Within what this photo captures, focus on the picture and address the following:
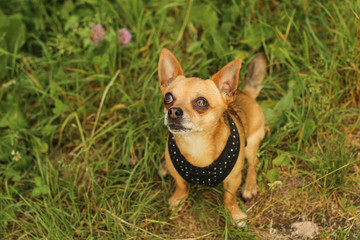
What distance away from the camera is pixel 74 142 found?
3.77 meters

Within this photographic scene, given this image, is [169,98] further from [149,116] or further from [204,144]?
[149,116]

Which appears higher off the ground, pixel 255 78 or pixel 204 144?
pixel 255 78

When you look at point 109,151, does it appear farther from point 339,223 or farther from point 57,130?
point 339,223

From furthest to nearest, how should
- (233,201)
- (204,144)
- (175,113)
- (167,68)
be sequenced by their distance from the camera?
(233,201) < (167,68) < (204,144) < (175,113)

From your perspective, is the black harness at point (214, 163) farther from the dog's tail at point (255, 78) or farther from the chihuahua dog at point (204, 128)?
the dog's tail at point (255, 78)

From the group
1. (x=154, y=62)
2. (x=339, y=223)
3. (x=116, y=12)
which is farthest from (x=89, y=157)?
(x=339, y=223)

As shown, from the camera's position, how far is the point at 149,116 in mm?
3592

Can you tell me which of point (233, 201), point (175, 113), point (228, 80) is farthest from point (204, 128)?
point (233, 201)

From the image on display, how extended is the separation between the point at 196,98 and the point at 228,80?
30 centimetres

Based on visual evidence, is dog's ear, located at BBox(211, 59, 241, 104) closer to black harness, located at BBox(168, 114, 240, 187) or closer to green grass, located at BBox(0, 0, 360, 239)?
black harness, located at BBox(168, 114, 240, 187)

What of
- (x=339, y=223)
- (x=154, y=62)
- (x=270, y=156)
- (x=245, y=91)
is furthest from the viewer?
(x=154, y=62)

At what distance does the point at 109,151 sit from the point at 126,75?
2.90 ft

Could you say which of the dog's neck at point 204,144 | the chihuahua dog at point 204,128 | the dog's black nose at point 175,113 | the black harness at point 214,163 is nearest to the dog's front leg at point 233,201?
the chihuahua dog at point 204,128

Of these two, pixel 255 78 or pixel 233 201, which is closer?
pixel 233 201
